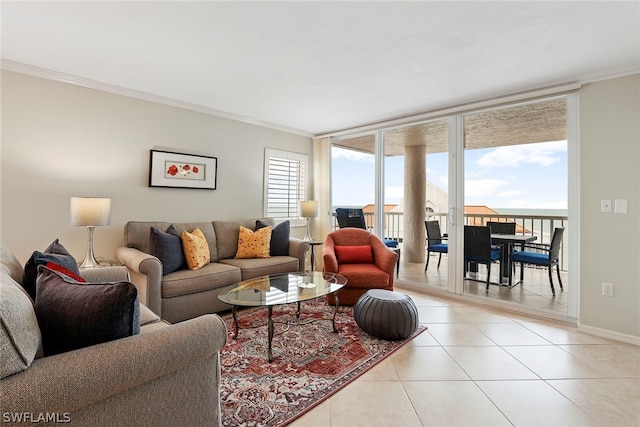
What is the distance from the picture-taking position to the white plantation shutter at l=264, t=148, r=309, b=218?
483cm

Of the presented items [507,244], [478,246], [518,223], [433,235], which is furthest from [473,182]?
[518,223]

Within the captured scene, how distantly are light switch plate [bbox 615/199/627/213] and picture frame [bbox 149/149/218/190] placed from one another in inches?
172

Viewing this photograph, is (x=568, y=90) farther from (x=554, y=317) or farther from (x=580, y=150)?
(x=554, y=317)

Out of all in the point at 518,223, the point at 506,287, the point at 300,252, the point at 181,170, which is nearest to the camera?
the point at 181,170

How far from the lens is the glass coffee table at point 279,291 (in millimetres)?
2326

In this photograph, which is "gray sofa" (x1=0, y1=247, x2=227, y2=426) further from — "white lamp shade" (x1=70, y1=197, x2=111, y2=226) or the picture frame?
the picture frame

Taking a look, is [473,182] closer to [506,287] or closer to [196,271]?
[506,287]

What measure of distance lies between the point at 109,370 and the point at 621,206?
3850 millimetres

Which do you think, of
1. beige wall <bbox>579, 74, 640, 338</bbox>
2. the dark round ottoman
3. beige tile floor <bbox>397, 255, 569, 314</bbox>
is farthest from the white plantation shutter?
beige wall <bbox>579, 74, 640, 338</bbox>

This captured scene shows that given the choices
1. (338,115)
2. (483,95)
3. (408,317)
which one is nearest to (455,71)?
(483,95)

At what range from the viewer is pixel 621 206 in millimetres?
2709

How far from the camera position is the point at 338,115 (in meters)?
4.29

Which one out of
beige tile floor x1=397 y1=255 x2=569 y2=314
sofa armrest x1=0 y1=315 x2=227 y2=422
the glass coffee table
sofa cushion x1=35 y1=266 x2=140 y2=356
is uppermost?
sofa cushion x1=35 y1=266 x2=140 y2=356

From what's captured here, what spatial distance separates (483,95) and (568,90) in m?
0.76
